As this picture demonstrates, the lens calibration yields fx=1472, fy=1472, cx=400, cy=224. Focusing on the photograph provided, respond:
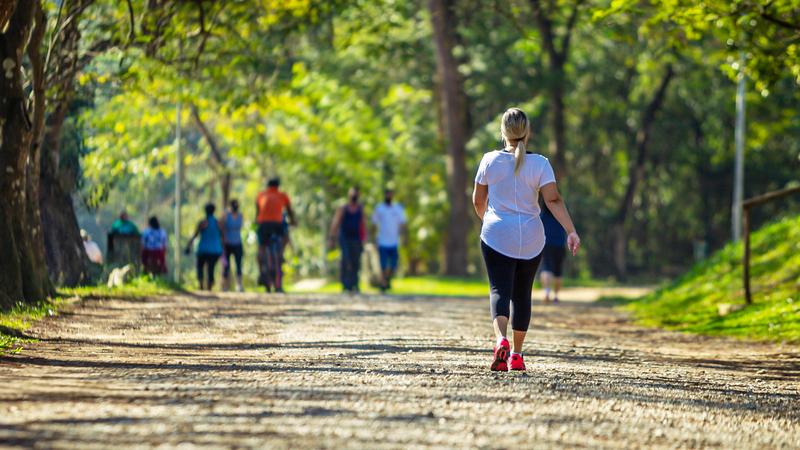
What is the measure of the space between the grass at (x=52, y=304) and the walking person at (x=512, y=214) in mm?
3860

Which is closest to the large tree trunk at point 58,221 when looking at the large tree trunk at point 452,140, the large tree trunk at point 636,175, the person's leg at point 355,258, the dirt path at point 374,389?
the person's leg at point 355,258

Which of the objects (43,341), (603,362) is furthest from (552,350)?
(43,341)

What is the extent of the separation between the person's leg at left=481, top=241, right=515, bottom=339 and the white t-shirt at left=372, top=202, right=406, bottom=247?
14911 millimetres

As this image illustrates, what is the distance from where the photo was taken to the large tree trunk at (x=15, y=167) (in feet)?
50.0

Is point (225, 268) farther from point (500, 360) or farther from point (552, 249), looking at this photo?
point (500, 360)

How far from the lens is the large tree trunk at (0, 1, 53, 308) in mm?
15236

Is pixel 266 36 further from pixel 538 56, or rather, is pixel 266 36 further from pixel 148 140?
pixel 538 56

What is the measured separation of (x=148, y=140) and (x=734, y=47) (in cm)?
2013

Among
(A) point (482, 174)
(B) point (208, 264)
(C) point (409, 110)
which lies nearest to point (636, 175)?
(C) point (409, 110)

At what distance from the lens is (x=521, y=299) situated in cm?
1042

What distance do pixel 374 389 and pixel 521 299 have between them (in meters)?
2.02

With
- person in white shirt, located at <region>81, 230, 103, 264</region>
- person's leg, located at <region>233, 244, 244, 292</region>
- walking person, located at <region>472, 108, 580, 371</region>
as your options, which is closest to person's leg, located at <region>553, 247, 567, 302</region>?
person's leg, located at <region>233, 244, 244, 292</region>

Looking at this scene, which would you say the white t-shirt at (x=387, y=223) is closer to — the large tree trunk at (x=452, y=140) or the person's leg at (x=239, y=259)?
the person's leg at (x=239, y=259)

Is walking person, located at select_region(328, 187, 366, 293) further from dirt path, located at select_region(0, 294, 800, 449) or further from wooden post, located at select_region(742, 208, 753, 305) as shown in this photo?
dirt path, located at select_region(0, 294, 800, 449)
